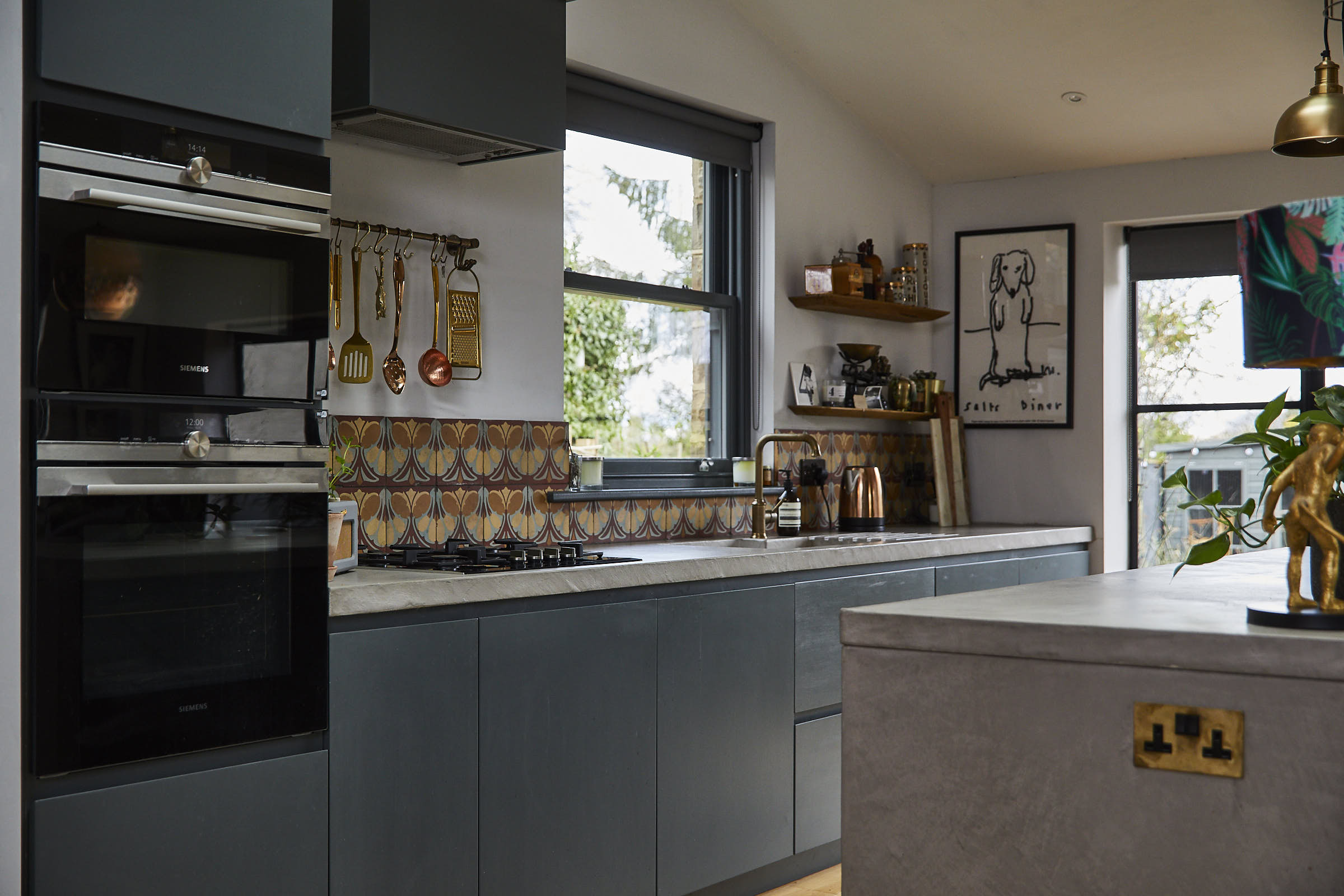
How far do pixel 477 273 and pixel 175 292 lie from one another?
1411 millimetres

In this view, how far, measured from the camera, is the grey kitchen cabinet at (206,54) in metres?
2.11

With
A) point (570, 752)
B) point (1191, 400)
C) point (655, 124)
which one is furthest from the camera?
point (1191, 400)

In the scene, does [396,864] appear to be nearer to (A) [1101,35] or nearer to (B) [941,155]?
(A) [1101,35]

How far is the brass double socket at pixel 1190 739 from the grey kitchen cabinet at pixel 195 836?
1.50 meters

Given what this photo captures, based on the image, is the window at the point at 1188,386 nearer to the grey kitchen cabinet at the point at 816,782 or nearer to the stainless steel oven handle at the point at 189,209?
the grey kitchen cabinet at the point at 816,782

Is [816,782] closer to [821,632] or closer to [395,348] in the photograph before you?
[821,632]

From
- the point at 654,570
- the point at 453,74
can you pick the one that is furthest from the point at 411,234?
the point at 654,570

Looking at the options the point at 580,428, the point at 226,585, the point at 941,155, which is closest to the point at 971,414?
the point at 941,155

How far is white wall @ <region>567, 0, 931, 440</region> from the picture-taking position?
4.09 m

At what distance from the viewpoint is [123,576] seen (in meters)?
2.16

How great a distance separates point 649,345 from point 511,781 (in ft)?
6.19

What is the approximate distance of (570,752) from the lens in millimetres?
2939

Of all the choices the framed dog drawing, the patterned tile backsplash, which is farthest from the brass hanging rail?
the framed dog drawing

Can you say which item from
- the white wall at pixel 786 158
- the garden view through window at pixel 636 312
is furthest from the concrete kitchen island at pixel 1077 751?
the white wall at pixel 786 158
